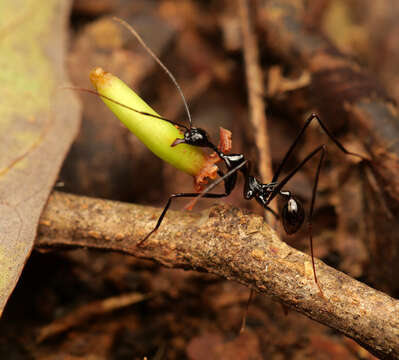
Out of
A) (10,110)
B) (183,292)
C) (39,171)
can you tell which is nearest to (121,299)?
(183,292)

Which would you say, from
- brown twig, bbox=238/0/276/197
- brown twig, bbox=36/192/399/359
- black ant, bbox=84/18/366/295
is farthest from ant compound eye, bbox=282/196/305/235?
brown twig, bbox=36/192/399/359

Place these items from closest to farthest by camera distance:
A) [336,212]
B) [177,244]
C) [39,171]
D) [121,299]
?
[177,244]
[39,171]
[121,299]
[336,212]

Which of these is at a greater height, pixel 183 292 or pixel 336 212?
pixel 336 212

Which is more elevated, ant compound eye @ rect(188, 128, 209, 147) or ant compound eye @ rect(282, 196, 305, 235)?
ant compound eye @ rect(188, 128, 209, 147)

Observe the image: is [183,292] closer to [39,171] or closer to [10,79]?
[39,171]

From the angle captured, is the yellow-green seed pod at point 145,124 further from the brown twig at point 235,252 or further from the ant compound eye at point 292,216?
the ant compound eye at point 292,216

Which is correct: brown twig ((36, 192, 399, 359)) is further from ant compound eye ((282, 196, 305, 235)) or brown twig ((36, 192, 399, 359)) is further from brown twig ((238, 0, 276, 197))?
brown twig ((238, 0, 276, 197))
